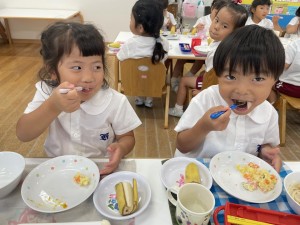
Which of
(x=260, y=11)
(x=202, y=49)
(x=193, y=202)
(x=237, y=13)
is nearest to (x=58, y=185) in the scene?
(x=193, y=202)

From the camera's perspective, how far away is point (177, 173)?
0.80 meters

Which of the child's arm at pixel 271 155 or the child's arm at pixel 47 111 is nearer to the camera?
the child's arm at pixel 47 111

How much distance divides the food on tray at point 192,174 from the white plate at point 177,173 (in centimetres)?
2

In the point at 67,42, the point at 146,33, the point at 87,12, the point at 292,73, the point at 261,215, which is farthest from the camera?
the point at 87,12

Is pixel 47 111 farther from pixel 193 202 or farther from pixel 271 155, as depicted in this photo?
pixel 271 155

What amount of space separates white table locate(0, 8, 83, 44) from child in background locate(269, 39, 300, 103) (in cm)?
357

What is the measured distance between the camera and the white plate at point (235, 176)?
718 mm

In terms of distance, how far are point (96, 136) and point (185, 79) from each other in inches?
71.7

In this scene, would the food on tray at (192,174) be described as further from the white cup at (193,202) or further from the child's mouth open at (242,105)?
the child's mouth open at (242,105)

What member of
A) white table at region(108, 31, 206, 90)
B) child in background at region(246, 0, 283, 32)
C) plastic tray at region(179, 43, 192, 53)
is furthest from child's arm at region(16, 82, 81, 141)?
child in background at region(246, 0, 283, 32)

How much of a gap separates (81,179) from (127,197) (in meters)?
0.17

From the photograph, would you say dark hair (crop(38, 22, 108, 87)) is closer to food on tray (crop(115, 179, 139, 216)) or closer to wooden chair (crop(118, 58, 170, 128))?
food on tray (crop(115, 179, 139, 216))

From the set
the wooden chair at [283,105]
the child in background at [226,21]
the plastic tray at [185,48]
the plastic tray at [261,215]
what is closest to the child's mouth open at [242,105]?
the plastic tray at [261,215]

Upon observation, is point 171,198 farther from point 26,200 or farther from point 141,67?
point 141,67
